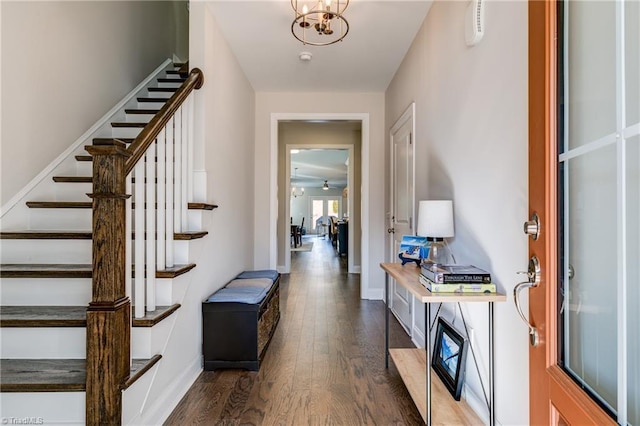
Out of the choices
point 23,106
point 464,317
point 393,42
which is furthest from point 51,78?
point 464,317

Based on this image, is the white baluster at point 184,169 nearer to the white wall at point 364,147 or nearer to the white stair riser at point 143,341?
the white stair riser at point 143,341

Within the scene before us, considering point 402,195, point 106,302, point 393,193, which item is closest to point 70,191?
point 106,302

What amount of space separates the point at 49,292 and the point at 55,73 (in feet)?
5.22

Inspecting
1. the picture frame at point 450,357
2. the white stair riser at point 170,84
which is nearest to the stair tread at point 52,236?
the picture frame at point 450,357

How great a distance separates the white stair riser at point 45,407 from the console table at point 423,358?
1453 millimetres

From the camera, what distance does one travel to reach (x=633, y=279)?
67 cm

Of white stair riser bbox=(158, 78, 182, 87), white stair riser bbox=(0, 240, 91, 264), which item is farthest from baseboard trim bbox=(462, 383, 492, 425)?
white stair riser bbox=(158, 78, 182, 87)

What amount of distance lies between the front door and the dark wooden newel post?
1460mm

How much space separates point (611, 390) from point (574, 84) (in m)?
0.69

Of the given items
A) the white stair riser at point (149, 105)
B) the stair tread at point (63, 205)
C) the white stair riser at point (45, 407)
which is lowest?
the white stair riser at point (45, 407)

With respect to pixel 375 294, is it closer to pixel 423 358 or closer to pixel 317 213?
pixel 423 358

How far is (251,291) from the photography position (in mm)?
2543

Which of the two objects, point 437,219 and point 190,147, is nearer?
point 437,219

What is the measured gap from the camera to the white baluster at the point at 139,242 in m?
1.60
